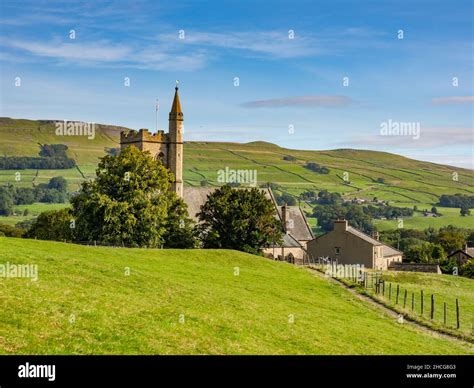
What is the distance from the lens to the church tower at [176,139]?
105125 mm

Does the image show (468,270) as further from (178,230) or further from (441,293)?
(178,230)

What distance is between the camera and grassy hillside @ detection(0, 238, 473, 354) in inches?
811

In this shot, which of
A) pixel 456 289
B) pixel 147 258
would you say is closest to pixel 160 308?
pixel 147 258

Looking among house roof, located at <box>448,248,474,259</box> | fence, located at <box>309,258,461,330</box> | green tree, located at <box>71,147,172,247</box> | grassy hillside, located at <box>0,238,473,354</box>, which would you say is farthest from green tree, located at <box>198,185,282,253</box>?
house roof, located at <box>448,248,474,259</box>

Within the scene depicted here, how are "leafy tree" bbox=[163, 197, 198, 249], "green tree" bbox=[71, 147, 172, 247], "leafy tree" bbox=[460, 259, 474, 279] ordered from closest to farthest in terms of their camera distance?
"green tree" bbox=[71, 147, 172, 247] → "leafy tree" bbox=[163, 197, 198, 249] → "leafy tree" bbox=[460, 259, 474, 279]

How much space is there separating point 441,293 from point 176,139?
184 ft

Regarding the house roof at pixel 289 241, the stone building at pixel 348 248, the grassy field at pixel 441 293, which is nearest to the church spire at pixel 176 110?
the house roof at pixel 289 241

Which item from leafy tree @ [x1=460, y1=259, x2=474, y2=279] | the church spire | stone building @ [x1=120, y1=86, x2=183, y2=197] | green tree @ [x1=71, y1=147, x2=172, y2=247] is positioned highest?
the church spire

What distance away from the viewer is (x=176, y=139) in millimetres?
106062

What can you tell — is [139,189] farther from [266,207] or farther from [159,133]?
[159,133]

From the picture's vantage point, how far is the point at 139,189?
73312 millimetres

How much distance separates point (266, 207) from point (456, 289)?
83.7ft

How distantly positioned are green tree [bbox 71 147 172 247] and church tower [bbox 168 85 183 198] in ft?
90.0

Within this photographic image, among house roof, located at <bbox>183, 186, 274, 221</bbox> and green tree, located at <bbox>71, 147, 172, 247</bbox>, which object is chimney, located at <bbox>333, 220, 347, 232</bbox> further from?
green tree, located at <bbox>71, 147, 172, 247</bbox>
